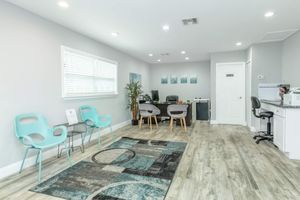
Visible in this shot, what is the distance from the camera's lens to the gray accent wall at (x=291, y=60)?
411 cm

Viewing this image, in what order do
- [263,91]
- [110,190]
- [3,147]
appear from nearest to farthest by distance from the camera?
[110,190] → [3,147] → [263,91]

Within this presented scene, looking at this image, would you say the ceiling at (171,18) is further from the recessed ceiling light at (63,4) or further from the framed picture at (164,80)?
the framed picture at (164,80)

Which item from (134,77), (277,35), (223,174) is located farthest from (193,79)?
(223,174)

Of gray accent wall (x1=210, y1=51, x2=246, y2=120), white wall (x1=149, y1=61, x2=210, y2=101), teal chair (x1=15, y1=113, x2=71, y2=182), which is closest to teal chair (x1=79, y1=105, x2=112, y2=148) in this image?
teal chair (x1=15, y1=113, x2=71, y2=182)

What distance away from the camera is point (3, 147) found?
2600mm

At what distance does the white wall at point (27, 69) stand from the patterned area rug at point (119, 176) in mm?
1047

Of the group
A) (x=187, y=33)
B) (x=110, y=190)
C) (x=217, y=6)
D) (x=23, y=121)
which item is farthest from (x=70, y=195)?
(x=187, y=33)

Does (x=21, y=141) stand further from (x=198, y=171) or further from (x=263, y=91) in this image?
(x=263, y=91)

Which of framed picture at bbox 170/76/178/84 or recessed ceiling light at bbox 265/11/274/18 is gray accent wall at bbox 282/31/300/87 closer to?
recessed ceiling light at bbox 265/11/274/18

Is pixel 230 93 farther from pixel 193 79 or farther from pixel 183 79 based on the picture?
pixel 183 79

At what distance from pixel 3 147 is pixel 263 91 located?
6.12 m

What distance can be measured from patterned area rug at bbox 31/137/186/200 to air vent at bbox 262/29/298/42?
11.8ft

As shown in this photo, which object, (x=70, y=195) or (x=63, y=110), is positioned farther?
(x=63, y=110)

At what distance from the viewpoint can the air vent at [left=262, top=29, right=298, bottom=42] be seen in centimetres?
416
